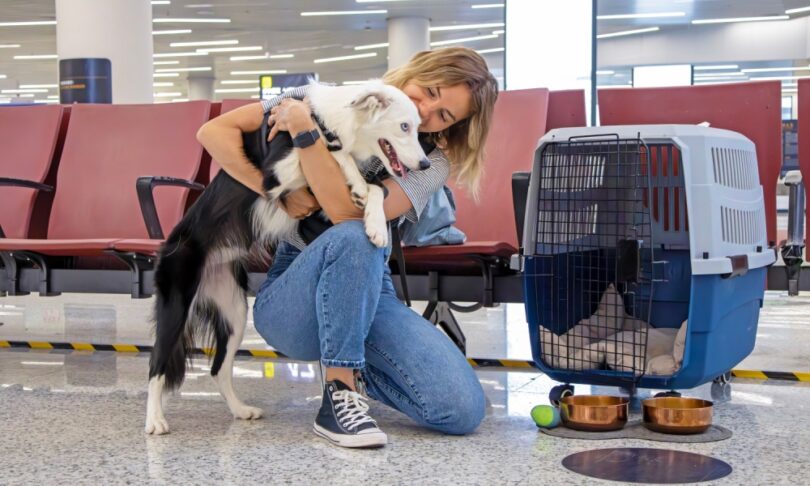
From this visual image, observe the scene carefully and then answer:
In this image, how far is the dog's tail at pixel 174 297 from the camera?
241 cm

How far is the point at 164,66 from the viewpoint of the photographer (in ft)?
76.5

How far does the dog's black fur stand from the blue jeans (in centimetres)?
18

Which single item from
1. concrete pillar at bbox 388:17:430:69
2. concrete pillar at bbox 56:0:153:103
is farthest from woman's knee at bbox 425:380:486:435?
concrete pillar at bbox 388:17:430:69

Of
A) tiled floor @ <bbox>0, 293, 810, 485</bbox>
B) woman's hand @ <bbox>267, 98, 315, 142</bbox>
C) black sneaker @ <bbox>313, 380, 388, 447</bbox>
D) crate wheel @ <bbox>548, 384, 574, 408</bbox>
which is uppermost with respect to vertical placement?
woman's hand @ <bbox>267, 98, 315, 142</bbox>

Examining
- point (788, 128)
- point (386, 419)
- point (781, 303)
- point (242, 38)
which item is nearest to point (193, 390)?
point (386, 419)

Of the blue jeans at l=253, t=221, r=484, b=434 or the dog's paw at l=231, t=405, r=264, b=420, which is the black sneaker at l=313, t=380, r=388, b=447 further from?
the dog's paw at l=231, t=405, r=264, b=420

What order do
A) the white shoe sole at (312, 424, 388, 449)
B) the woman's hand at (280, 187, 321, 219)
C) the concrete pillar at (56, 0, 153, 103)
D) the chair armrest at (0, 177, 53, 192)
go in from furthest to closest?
the concrete pillar at (56, 0, 153, 103) → the chair armrest at (0, 177, 53, 192) → the woman's hand at (280, 187, 321, 219) → the white shoe sole at (312, 424, 388, 449)

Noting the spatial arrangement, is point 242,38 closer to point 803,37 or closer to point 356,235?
point 803,37

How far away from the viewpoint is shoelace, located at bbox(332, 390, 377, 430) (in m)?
2.24

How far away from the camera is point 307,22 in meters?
17.6

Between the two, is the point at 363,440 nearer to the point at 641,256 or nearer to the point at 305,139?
the point at 305,139

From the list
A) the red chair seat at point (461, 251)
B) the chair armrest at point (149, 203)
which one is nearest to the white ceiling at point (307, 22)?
the chair armrest at point (149, 203)

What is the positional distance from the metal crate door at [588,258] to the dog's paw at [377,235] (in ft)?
1.76

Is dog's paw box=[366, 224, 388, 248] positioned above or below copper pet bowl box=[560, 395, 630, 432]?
above
